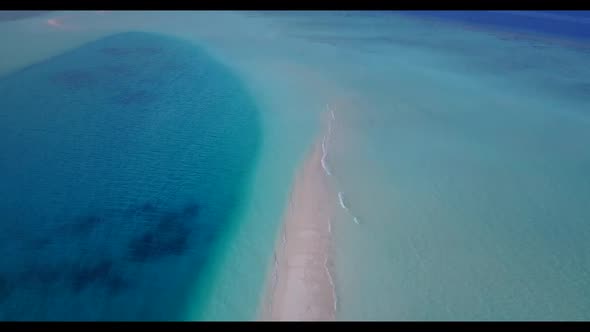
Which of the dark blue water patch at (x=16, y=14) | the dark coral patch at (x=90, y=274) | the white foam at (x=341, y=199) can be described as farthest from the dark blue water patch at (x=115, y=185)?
the dark blue water patch at (x=16, y=14)

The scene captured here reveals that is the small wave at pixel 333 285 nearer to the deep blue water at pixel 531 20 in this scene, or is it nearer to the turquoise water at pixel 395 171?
the turquoise water at pixel 395 171

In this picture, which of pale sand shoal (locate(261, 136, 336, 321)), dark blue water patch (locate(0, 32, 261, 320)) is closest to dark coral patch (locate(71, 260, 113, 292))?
dark blue water patch (locate(0, 32, 261, 320))

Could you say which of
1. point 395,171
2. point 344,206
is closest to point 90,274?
point 344,206

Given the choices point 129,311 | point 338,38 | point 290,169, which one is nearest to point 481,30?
point 338,38

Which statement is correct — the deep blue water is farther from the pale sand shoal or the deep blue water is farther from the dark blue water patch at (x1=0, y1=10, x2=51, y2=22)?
the dark blue water patch at (x1=0, y1=10, x2=51, y2=22)

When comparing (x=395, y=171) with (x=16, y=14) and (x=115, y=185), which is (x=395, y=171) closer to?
(x=115, y=185)
